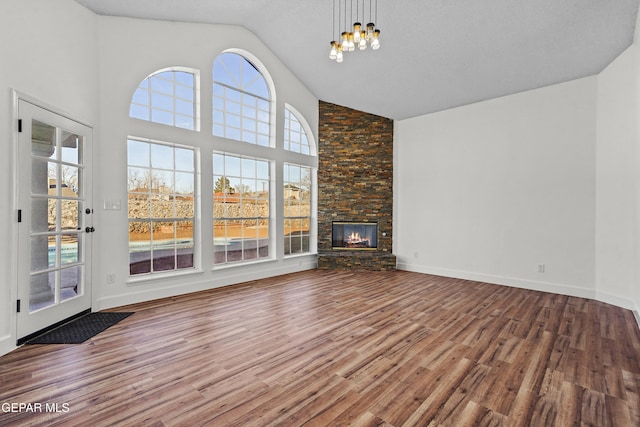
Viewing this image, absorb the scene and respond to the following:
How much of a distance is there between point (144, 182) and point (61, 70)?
1494 mm

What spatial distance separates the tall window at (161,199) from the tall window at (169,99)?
380 mm

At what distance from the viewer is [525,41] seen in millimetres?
3863

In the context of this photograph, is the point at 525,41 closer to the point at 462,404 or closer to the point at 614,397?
the point at 614,397

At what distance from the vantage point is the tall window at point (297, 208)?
6012 millimetres

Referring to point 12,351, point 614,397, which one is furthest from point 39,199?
point 614,397

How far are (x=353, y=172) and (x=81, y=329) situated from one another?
16.4 feet

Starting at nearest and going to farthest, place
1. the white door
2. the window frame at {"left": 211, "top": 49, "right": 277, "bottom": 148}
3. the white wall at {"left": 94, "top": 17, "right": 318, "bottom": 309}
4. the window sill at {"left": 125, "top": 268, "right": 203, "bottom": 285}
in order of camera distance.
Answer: the white door < the white wall at {"left": 94, "top": 17, "right": 318, "bottom": 309} < the window sill at {"left": 125, "top": 268, "right": 203, "bottom": 285} < the window frame at {"left": 211, "top": 49, "right": 277, "bottom": 148}

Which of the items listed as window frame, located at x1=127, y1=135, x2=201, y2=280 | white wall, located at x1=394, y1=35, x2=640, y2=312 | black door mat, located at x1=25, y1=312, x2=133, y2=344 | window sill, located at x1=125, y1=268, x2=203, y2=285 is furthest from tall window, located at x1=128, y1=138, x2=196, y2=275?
white wall, located at x1=394, y1=35, x2=640, y2=312

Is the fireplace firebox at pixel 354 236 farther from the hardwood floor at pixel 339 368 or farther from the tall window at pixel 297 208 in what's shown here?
the hardwood floor at pixel 339 368

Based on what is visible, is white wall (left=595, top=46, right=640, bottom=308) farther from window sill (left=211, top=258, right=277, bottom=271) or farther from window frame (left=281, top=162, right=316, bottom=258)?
window sill (left=211, top=258, right=277, bottom=271)

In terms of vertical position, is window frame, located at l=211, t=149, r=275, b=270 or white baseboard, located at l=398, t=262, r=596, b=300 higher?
window frame, located at l=211, t=149, r=275, b=270

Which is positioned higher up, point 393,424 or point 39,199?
point 39,199

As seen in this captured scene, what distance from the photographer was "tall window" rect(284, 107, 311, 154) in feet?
19.6

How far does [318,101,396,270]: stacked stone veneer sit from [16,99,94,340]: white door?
4.00 m
